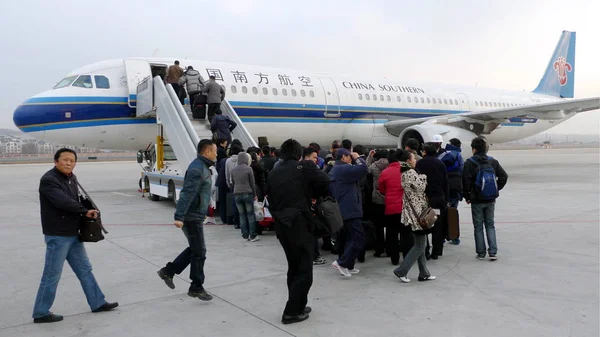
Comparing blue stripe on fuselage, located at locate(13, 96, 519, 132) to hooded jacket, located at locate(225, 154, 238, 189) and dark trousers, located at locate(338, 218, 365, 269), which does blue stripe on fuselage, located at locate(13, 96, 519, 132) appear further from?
dark trousers, located at locate(338, 218, 365, 269)

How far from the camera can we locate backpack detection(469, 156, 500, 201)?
239 inches

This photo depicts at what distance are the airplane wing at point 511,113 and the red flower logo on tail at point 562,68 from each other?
1009cm

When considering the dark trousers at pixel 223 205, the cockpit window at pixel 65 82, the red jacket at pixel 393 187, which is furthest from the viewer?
the cockpit window at pixel 65 82

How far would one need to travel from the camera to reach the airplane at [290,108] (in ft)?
39.8

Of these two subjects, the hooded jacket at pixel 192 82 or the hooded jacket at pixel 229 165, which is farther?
the hooded jacket at pixel 192 82

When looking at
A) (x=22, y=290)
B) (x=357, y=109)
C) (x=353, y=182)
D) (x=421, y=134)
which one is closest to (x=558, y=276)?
(x=353, y=182)

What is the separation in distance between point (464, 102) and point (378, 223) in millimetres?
16292

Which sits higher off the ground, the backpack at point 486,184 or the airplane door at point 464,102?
the airplane door at point 464,102

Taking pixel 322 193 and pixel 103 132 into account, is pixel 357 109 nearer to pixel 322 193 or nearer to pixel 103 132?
pixel 103 132

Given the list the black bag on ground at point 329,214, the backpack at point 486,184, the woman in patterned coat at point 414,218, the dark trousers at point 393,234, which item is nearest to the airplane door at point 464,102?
the backpack at point 486,184

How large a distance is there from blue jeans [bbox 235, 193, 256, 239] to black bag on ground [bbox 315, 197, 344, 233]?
3.09 metres

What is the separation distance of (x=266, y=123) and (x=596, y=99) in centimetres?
1148

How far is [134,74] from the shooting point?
41.8 feet

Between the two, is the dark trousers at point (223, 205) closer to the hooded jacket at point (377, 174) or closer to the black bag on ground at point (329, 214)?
the hooded jacket at point (377, 174)
